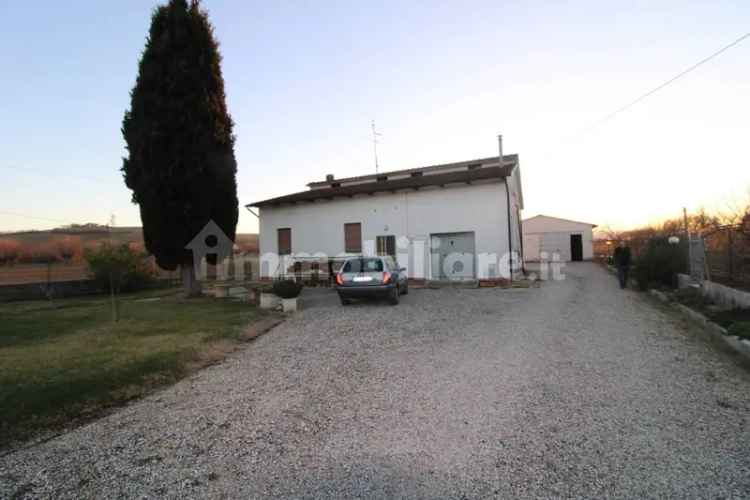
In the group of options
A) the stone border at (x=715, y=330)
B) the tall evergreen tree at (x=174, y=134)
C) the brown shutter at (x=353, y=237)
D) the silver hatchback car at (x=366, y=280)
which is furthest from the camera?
the brown shutter at (x=353, y=237)

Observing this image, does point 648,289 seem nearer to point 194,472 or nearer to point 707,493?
point 707,493

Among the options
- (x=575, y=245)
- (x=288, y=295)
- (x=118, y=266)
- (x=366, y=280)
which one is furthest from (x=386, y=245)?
(x=575, y=245)

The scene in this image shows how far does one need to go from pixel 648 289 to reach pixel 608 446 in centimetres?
1296

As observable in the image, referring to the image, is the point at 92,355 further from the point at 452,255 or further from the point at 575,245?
the point at 575,245

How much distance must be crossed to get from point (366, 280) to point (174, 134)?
8410 mm

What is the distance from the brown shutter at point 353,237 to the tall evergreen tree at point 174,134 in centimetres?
679

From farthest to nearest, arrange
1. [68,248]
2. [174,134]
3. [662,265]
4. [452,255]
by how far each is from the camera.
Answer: [68,248]
[452,255]
[662,265]
[174,134]

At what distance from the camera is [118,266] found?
16.1 meters

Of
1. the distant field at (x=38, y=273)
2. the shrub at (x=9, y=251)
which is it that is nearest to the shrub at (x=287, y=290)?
the distant field at (x=38, y=273)

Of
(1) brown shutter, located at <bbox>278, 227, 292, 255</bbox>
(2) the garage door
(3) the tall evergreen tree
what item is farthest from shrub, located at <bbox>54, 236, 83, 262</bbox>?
(2) the garage door

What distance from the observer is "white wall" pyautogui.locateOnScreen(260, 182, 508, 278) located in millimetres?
16188

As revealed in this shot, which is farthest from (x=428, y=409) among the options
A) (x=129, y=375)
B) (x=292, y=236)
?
(x=292, y=236)

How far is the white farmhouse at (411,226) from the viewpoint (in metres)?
16.2

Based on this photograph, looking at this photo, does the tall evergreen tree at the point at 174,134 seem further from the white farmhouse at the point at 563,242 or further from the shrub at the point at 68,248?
the white farmhouse at the point at 563,242
